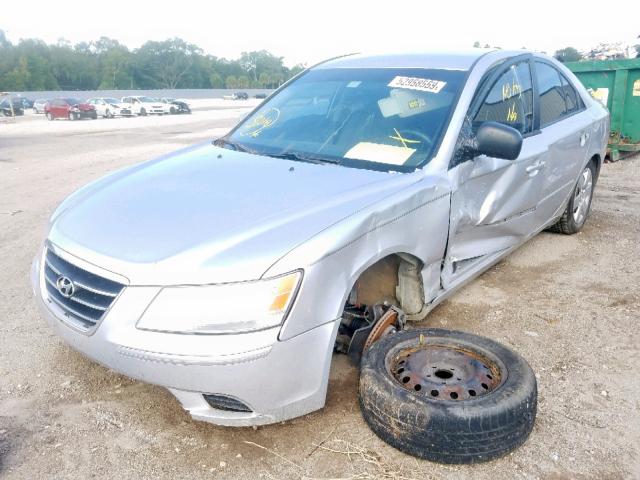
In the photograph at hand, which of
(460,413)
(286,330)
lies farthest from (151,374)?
(460,413)

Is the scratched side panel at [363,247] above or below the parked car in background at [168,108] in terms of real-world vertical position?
above

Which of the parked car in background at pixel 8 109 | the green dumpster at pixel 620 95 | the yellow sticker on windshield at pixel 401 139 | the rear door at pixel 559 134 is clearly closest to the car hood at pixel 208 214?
the yellow sticker on windshield at pixel 401 139

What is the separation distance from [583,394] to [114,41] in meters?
118

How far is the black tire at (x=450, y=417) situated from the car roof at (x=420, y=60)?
1.95 m

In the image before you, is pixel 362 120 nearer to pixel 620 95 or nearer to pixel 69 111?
pixel 620 95

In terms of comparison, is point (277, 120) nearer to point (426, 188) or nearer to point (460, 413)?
point (426, 188)

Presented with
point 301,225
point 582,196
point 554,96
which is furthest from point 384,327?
point 582,196

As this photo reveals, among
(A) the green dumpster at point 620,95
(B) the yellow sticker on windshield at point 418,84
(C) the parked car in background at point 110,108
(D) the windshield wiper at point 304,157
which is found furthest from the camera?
(C) the parked car in background at point 110,108

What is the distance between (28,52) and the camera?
8675cm

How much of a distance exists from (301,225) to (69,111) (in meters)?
34.9

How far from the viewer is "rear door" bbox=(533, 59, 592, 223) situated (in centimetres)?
417

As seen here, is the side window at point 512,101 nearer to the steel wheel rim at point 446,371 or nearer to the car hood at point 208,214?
the car hood at point 208,214

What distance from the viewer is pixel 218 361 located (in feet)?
6.80

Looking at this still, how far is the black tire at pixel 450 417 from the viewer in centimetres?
219
